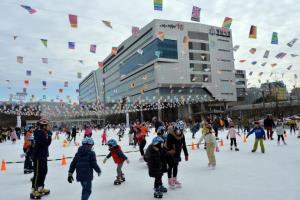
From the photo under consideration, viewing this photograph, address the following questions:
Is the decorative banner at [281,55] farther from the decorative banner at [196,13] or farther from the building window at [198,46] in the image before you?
the building window at [198,46]

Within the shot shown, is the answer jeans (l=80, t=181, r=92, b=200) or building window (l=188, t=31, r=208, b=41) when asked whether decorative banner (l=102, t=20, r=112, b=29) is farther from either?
building window (l=188, t=31, r=208, b=41)

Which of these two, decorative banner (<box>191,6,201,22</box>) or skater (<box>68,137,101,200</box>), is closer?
skater (<box>68,137,101,200</box>)

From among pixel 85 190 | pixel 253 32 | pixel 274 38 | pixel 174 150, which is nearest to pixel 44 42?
pixel 253 32

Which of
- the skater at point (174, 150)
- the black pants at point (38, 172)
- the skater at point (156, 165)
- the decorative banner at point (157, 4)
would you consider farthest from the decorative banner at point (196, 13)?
the black pants at point (38, 172)

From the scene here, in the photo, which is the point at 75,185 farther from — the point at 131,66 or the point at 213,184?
the point at 131,66

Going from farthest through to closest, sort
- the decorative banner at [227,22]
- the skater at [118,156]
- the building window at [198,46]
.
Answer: the building window at [198,46] < the decorative banner at [227,22] < the skater at [118,156]

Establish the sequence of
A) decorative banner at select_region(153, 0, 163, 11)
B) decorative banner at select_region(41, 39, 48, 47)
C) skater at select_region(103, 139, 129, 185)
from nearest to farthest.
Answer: skater at select_region(103, 139, 129, 185) < decorative banner at select_region(153, 0, 163, 11) < decorative banner at select_region(41, 39, 48, 47)

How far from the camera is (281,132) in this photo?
1495 centimetres

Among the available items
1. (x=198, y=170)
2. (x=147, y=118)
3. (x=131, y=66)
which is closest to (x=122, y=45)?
(x=131, y=66)

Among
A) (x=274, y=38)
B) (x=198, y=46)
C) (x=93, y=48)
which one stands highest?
(x=198, y=46)

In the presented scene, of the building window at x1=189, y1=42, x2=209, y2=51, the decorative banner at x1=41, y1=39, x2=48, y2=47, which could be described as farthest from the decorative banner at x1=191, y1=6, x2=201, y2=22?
the building window at x1=189, y1=42, x2=209, y2=51

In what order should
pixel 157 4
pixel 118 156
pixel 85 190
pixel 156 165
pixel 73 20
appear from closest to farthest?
pixel 85 190 < pixel 156 165 < pixel 118 156 < pixel 157 4 < pixel 73 20

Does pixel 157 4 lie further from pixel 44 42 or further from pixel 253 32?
pixel 44 42

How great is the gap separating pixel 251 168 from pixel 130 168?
159 inches
